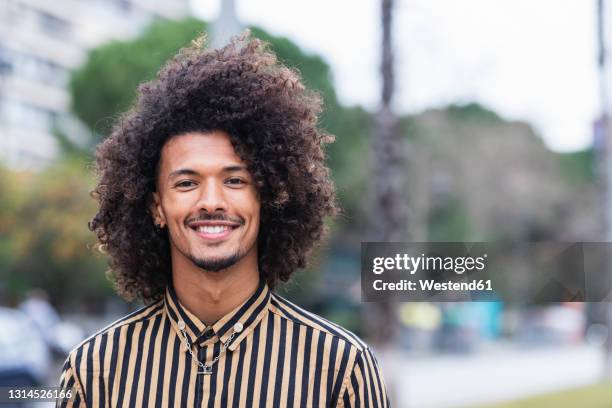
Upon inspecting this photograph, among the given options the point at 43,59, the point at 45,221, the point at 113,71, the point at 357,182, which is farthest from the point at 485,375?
the point at 43,59

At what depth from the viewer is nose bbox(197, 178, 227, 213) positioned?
8.09 ft

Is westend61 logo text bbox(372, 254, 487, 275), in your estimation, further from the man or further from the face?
the face

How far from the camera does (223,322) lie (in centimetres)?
256

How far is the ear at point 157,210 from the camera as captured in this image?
2684 mm

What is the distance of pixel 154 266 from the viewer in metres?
2.82

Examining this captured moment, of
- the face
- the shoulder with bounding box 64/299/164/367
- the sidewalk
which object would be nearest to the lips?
the face

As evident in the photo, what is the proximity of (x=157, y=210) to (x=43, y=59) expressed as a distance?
41221mm

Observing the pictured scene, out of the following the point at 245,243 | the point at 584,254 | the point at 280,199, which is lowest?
the point at 245,243

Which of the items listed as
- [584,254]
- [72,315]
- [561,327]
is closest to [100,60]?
[72,315]

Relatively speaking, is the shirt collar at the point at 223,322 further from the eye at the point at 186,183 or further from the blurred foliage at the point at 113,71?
the blurred foliage at the point at 113,71

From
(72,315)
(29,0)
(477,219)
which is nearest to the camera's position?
(72,315)

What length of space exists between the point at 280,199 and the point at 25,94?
4039 centimetres

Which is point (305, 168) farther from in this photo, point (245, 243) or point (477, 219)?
point (477, 219)

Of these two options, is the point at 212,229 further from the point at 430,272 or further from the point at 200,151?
the point at 430,272
